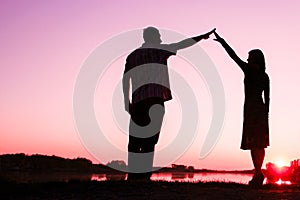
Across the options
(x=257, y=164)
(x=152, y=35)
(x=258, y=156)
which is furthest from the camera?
(x=152, y=35)

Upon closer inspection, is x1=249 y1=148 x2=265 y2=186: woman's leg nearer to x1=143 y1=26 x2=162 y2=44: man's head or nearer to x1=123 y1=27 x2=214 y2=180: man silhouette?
x1=123 y1=27 x2=214 y2=180: man silhouette

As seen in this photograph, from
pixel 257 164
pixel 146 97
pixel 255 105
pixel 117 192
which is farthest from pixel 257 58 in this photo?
pixel 117 192

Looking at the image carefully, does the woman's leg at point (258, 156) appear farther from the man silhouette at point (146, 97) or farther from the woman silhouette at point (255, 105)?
the man silhouette at point (146, 97)

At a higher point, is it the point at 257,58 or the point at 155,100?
the point at 257,58

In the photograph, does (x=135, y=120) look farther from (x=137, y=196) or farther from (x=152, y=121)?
(x=137, y=196)

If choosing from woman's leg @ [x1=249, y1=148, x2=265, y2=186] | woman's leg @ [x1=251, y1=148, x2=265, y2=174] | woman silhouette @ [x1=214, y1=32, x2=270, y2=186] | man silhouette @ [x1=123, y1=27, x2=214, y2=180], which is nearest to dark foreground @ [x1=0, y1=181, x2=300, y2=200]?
woman's leg @ [x1=249, y1=148, x2=265, y2=186]

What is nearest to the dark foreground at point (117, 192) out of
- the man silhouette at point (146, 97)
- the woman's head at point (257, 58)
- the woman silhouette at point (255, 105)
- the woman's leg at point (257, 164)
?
the woman's leg at point (257, 164)

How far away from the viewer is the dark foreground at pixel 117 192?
852cm

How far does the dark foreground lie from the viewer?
28.0ft

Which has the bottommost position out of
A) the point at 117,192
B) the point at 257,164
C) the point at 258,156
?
the point at 117,192

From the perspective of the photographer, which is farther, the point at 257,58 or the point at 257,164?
the point at 257,58

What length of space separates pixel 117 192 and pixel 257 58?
4959 mm

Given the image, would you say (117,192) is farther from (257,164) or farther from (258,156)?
(258,156)

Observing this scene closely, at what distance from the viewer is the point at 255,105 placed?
1165 centimetres
